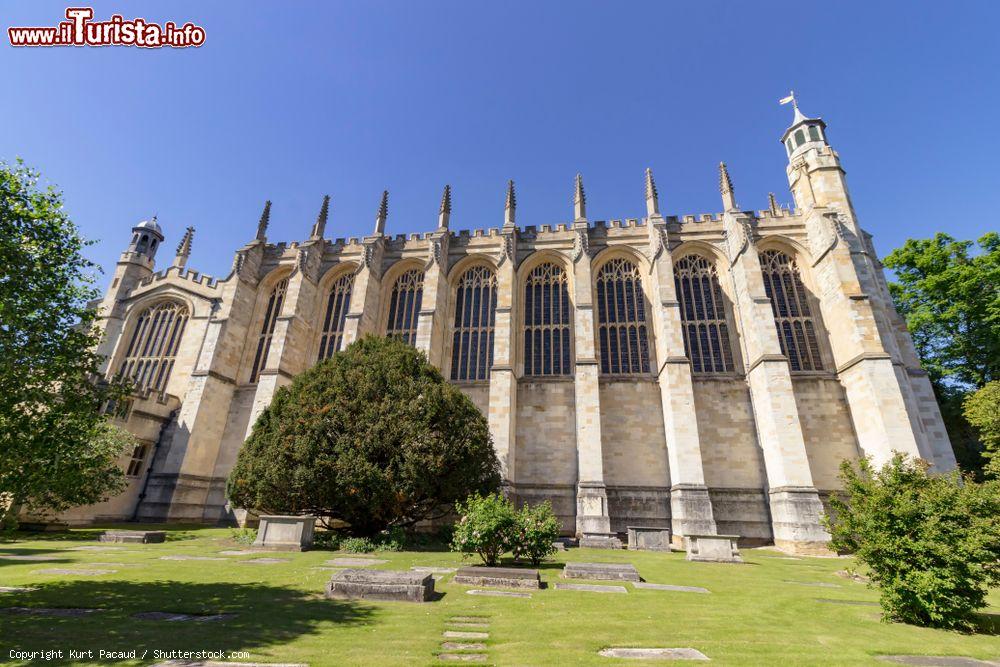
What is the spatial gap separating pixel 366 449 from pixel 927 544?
502 inches

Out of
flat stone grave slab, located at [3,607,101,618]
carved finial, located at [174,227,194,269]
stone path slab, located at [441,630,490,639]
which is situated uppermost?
carved finial, located at [174,227,194,269]

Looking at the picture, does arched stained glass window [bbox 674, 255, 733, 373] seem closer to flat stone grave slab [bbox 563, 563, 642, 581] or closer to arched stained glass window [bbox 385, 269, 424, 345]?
arched stained glass window [bbox 385, 269, 424, 345]

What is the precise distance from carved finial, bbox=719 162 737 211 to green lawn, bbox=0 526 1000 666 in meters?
19.6

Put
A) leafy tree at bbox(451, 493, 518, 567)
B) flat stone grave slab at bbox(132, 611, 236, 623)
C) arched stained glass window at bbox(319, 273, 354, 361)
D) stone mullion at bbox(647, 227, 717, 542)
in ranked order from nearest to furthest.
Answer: flat stone grave slab at bbox(132, 611, 236, 623) < leafy tree at bbox(451, 493, 518, 567) < stone mullion at bbox(647, 227, 717, 542) < arched stained glass window at bbox(319, 273, 354, 361)

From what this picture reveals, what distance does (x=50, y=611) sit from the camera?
17.7 ft

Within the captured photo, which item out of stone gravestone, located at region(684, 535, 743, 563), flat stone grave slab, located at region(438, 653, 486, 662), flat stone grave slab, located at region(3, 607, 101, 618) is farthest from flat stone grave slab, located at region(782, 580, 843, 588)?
flat stone grave slab, located at region(3, 607, 101, 618)

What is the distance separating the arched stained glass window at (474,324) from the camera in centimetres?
2377

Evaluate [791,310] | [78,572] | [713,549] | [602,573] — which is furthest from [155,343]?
[791,310]

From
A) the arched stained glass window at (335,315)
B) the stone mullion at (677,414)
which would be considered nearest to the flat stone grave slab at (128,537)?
the arched stained glass window at (335,315)

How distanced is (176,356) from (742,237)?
1264 inches

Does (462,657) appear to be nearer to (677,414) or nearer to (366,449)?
(366,449)

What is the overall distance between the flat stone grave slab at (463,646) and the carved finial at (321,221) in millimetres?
26261

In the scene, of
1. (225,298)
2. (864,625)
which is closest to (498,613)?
→ (864,625)

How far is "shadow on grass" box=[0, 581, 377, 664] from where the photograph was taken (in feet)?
14.0
